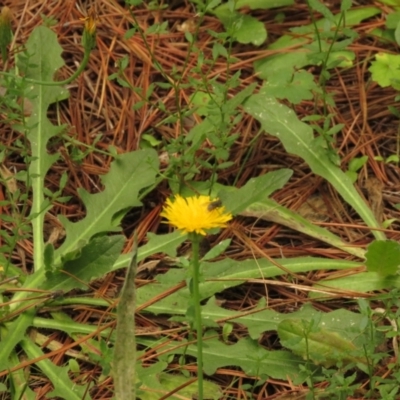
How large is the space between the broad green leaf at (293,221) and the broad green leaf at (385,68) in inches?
25.7

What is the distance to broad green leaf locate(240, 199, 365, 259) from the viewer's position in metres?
2.49

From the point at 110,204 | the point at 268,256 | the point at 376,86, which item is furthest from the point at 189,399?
the point at 376,86

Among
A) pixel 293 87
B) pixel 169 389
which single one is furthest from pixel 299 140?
pixel 169 389

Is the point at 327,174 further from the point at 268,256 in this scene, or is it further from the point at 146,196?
the point at 146,196

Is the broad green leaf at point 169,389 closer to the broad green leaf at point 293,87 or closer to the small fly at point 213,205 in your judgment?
the small fly at point 213,205

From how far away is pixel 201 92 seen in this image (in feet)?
9.55

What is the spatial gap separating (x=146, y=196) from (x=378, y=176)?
0.80 meters

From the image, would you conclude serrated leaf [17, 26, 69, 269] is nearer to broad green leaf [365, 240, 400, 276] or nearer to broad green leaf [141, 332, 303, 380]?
broad green leaf [141, 332, 303, 380]

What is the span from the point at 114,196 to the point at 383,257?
88 cm

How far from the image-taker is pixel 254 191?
248 centimetres

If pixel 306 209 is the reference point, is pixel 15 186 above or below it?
above

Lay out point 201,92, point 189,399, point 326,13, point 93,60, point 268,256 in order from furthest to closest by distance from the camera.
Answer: point 93,60 < point 201,92 < point 326,13 < point 268,256 < point 189,399

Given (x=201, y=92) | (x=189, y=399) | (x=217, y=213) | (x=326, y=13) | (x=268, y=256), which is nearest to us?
(x=217, y=213)

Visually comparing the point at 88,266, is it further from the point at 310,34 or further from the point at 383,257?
the point at 310,34
